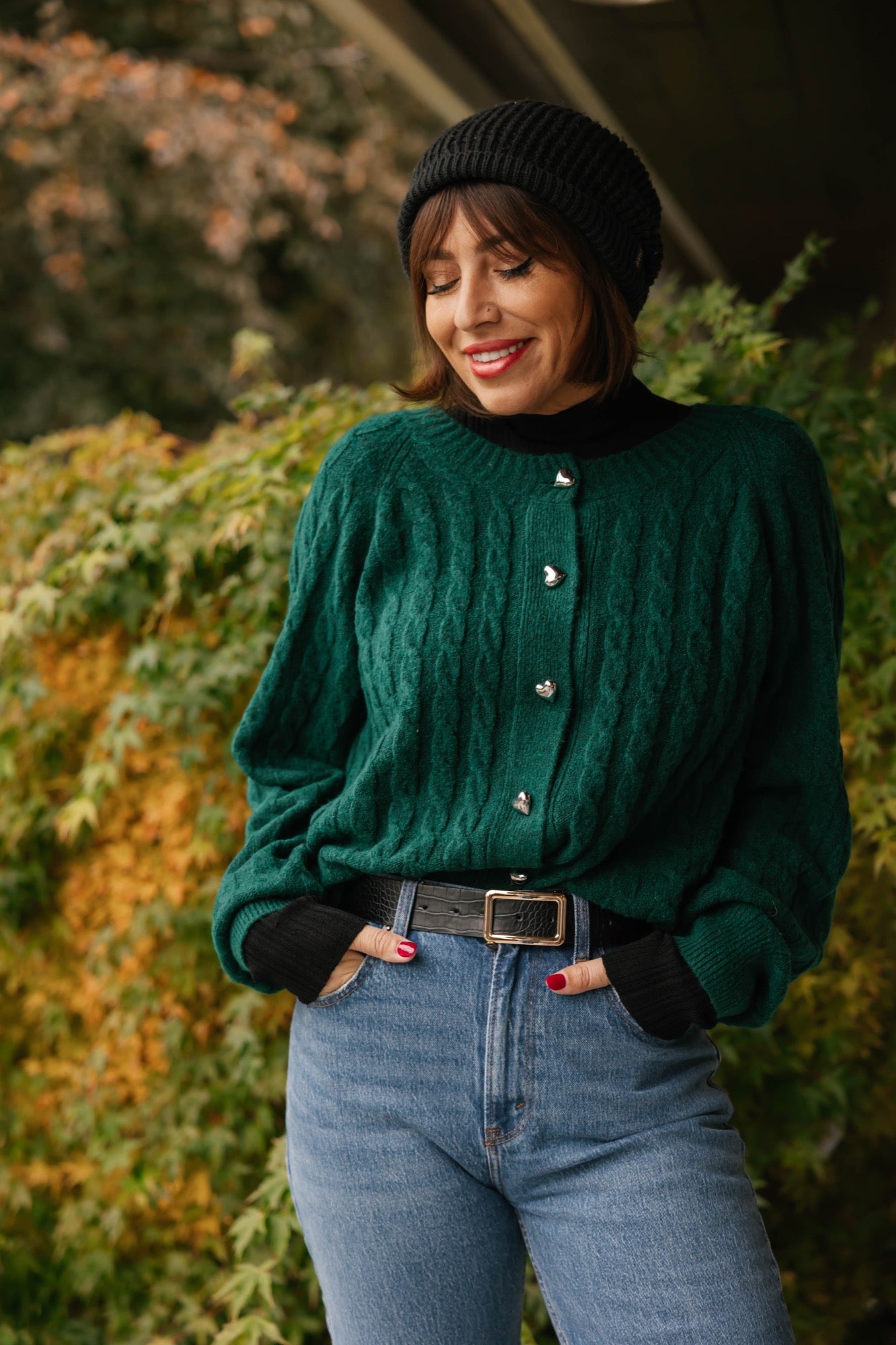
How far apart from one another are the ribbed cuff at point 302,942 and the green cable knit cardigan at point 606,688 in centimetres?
3

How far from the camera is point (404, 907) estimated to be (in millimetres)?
1471

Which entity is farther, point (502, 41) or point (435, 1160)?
point (502, 41)

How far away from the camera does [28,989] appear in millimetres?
3002

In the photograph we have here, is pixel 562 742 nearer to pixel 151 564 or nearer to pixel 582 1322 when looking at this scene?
pixel 582 1322

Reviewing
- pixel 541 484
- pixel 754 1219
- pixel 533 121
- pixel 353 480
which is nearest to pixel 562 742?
pixel 541 484

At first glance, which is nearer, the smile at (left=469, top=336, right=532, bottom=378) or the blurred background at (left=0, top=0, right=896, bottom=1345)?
the smile at (left=469, top=336, right=532, bottom=378)

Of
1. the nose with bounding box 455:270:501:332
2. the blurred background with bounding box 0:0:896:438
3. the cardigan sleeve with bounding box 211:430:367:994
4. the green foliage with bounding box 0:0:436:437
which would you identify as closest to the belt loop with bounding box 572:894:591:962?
the cardigan sleeve with bounding box 211:430:367:994

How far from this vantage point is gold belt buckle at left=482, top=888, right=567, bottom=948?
141 cm

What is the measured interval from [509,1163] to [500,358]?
995 mm

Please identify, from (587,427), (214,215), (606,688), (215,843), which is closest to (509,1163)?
(606,688)

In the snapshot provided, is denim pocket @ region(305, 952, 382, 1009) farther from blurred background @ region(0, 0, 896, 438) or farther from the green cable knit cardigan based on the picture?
blurred background @ region(0, 0, 896, 438)

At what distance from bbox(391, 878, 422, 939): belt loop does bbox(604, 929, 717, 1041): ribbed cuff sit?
0.82 ft

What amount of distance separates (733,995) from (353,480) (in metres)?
0.83

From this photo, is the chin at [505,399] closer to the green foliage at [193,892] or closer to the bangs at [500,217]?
the bangs at [500,217]
